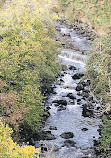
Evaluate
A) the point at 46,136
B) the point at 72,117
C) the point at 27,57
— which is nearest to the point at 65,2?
the point at 72,117

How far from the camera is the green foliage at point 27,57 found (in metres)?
22.2

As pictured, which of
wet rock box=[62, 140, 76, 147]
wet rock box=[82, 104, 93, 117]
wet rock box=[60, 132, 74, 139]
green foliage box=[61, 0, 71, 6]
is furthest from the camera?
green foliage box=[61, 0, 71, 6]

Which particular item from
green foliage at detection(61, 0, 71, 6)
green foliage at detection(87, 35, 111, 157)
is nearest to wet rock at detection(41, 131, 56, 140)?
green foliage at detection(87, 35, 111, 157)

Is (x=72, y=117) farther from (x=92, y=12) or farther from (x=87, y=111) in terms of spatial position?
(x=92, y=12)

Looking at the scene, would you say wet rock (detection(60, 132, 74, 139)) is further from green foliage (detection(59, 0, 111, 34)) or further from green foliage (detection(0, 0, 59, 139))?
green foliage (detection(59, 0, 111, 34))

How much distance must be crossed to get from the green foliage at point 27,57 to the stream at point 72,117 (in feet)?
7.11

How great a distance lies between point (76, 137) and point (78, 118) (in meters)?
3.66

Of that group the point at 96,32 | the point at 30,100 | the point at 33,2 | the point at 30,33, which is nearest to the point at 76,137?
the point at 30,100

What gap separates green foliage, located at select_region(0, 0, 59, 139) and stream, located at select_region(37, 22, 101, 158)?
2.17m

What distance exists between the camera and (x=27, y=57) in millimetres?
24469

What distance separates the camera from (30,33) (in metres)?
29.0

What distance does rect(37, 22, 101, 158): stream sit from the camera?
23.8m

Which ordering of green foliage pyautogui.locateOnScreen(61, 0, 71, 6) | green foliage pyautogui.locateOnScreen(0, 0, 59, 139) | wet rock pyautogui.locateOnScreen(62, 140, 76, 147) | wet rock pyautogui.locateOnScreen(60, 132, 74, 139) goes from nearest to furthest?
green foliage pyautogui.locateOnScreen(0, 0, 59, 139), wet rock pyautogui.locateOnScreen(62, 140, 76, 147), wet rock pyautogui.locateOnScreen(60, 132, 74, 139), green foliage pyautogui.locateOnScreen(61, 0, 71, 6)

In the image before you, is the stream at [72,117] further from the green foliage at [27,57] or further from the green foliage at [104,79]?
the green foliage at [27,57]
